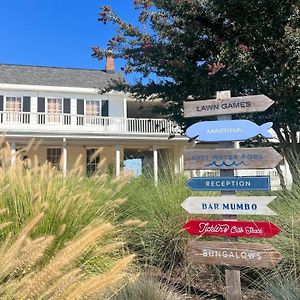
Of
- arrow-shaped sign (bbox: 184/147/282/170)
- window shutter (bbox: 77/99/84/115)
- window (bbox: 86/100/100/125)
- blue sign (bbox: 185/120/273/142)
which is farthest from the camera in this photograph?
window (bbox: 86/100/100/125)

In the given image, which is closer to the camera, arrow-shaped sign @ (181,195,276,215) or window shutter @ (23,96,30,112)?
arrow-shaped sign @ (181,195,276,215)

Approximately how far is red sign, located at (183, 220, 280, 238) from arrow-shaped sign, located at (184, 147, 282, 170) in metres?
0.62

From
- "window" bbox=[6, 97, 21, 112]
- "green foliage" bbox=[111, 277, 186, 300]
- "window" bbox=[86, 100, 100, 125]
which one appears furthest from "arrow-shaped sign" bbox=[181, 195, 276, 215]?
"window" bbox=[6, 97, 21, 112]

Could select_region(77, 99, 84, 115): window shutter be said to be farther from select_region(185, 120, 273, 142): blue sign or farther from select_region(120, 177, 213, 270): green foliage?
select_region(185, 120, 273, 142): blue sign

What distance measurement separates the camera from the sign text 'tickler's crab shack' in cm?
452

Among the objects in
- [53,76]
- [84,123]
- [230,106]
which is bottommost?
[230,106]

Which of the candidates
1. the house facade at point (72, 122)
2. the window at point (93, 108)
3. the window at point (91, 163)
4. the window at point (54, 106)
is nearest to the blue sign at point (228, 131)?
the window at point (91, 163)

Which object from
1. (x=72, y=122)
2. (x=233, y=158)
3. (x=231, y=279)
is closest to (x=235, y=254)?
(x=231, y=279)

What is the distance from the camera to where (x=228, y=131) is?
16.2 feet

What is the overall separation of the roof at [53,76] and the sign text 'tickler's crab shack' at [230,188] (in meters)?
21.5

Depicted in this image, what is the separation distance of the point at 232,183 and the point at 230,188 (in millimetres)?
62

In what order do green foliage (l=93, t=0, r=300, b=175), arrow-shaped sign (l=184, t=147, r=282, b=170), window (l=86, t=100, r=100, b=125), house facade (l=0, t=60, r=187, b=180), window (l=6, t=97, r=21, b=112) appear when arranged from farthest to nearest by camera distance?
window (l=86, t=100, r=100, b=125) → window (l=6, t=97, r=21, b=112) → house facade (l=0, t=60, r=187, b=180) → green foliage (l=93, t=0, r=300, b=175) → arrow-shaped sign (l=184, t=147, r=282, b=170)

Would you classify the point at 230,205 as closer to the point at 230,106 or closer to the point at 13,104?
the point at 230,106

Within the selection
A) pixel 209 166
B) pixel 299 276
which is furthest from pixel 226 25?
pixel 299 276
